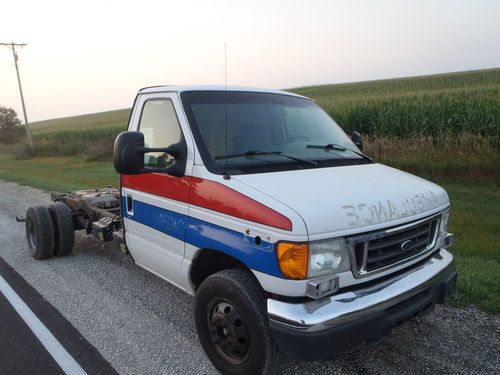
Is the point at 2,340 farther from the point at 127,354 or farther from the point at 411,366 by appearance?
the point at 411,366

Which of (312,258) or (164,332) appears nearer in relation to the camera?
(312,258)

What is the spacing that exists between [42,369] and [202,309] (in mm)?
1344

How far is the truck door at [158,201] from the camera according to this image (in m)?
3.54

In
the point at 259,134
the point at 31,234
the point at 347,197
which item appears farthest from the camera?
the point at 31,234

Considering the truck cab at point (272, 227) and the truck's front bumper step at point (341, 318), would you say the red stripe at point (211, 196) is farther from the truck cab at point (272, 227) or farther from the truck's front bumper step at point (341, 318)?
the truck's front bumper step at point (341, 318)

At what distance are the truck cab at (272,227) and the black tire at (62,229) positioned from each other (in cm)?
231

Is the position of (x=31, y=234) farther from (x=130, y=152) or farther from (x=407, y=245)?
(x=407, y=245)

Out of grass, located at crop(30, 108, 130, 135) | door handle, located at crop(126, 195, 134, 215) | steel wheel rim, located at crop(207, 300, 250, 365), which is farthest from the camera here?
grass, located at crop(30, 108, 130, 135)

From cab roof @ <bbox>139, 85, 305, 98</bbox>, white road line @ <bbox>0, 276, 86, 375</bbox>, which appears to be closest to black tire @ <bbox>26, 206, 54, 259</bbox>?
white road line @ <bbox>0, 276, 86, 375</bbox>

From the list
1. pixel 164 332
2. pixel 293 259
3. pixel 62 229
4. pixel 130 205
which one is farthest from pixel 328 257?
pixel 62 229

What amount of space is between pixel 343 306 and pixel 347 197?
693mm

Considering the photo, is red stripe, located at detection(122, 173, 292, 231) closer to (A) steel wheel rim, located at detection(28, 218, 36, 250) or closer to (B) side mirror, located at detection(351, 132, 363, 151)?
(B) side mirror, located at detection(351, 132, 363, 151)

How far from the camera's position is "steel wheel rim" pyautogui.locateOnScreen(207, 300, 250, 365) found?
295 cm

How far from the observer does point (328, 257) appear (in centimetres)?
267
